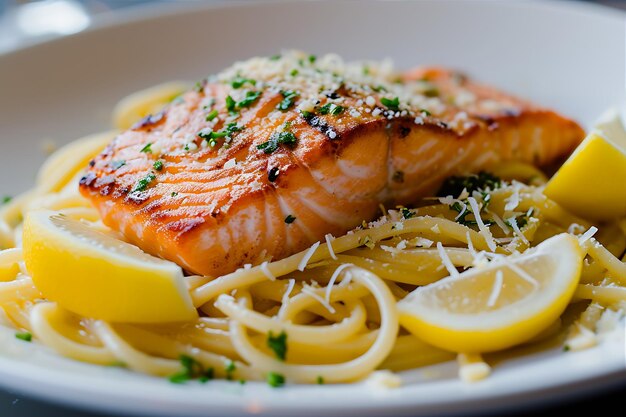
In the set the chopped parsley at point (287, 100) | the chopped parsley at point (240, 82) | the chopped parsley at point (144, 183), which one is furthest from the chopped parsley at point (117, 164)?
the chopped parsley at point (287, 100)

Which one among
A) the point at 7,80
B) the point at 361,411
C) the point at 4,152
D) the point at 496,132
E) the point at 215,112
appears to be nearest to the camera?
the point at 361,411

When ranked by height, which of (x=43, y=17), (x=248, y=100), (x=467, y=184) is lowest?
(x=467, y=184)

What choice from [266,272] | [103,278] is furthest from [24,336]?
[266,272]

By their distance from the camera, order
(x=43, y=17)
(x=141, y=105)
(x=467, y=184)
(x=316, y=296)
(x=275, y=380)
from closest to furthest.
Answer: (x=275, y=380) → (x=316, y=296) → (x=467, y=184) → (x=141, y=105) → (x=43, y=17)

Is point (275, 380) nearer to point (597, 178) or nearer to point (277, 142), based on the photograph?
point (277, 142)

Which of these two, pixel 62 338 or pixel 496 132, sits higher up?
pixel 496 132

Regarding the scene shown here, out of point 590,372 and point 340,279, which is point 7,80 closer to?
point 340,279

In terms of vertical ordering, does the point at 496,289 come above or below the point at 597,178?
below

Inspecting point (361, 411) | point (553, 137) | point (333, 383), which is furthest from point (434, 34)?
point (361, 411)
